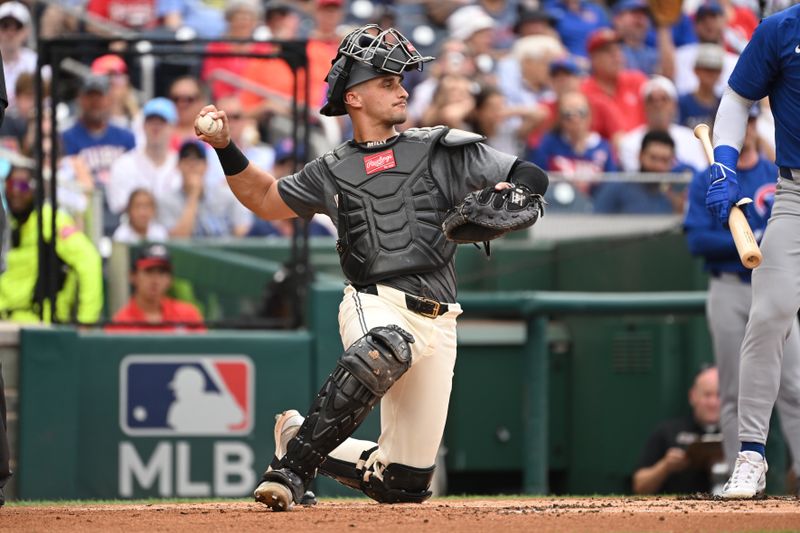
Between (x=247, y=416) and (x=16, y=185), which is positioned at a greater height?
(x=16, y=185)

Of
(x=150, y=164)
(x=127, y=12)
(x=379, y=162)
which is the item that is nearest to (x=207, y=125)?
(x=379, y=162)

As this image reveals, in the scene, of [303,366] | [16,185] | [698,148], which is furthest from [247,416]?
[698,148]

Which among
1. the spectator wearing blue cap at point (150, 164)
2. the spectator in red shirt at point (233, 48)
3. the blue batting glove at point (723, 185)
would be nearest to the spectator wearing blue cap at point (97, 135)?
the spectator wearing blue cap at point (150, 164)

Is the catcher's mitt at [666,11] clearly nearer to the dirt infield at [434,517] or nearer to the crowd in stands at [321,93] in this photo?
the crowd in stands at [321,93]

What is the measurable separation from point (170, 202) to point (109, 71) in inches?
81.6

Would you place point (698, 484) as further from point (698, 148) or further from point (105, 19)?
point (105, 19)

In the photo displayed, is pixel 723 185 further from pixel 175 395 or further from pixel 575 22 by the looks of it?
pixel 575 22

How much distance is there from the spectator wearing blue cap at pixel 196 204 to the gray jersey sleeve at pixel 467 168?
11.0 feet

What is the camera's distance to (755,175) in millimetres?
7355

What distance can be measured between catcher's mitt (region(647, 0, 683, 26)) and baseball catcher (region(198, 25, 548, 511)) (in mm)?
8590

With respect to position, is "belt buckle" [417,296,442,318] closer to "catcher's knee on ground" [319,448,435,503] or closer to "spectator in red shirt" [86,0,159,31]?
"catcher's knee on ground" [319,448,435,503]

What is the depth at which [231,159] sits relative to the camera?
524cm

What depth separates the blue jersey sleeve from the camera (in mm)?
5336

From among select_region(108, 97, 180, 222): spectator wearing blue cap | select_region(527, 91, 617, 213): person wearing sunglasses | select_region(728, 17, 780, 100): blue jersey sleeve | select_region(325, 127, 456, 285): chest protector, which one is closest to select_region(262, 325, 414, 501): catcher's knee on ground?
select_region(325, 127, 456, 285): chest protector
